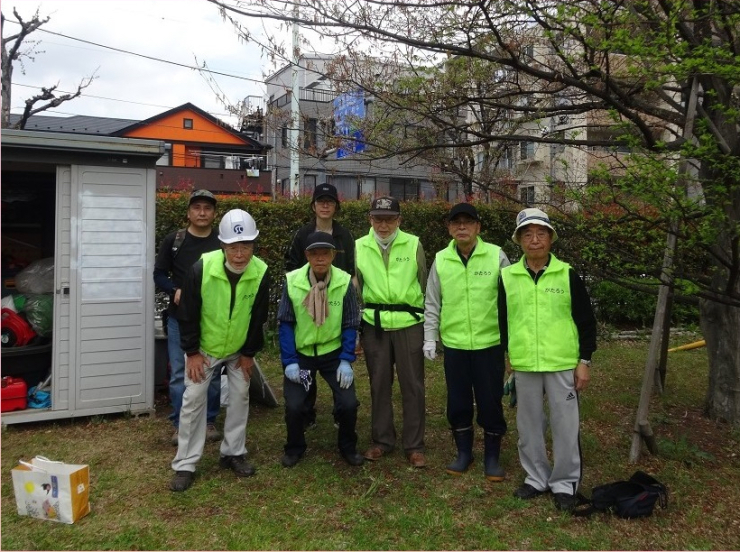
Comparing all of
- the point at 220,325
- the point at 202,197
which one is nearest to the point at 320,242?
the point at 220,325

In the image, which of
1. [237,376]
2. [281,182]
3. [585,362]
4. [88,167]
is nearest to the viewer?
[585,362]

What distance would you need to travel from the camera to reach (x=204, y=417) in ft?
13.2

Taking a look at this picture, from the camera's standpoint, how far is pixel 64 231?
504 cm

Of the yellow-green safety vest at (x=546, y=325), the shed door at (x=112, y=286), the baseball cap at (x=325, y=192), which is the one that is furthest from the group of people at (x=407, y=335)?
the shed door at (x=112, y=286)

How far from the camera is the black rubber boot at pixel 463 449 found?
13.7ft

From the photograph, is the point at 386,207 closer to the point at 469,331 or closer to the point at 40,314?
the point at 469,331

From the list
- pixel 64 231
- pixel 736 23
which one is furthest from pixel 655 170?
pixel 64 231

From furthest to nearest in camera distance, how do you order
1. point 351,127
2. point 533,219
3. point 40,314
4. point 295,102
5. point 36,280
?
point 295,102
point 351,127
point 36,280
point 40,314
point 533,219

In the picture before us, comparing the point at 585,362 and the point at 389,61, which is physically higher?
the point at 389,61

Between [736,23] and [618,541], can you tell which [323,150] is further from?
[618,541]

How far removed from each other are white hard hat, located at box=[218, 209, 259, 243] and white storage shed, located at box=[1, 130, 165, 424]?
171 cm

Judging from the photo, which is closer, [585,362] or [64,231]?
[585,362]

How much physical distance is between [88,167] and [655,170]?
14.7 feet

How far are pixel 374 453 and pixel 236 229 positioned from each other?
196 centimetres
